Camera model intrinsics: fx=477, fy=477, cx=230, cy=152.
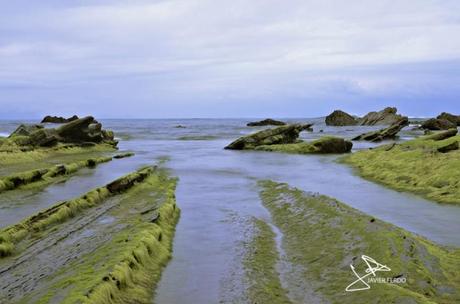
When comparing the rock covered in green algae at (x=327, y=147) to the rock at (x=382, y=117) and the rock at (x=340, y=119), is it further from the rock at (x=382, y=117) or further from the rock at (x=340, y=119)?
the rock at (x=340, y=119)

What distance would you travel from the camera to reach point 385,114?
330ft

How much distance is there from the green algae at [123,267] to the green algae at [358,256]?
111 inches

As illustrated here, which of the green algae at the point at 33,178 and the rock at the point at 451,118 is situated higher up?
the rock at the point at 451,118

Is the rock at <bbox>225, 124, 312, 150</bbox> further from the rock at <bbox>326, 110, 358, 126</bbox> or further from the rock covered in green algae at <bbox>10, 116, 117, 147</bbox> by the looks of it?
the rock at <bbox>326, 110, 358, 126</bbox>

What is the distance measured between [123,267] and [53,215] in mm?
5341

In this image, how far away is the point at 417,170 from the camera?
67.5 ft

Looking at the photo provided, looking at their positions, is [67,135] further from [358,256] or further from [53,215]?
[358,256]

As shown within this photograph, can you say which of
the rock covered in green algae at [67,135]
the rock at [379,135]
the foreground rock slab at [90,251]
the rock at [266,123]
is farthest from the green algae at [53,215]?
the rock at [266,123]

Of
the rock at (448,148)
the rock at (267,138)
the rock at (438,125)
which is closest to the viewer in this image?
the rock at (448,148)

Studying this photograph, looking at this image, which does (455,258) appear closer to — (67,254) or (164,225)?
(164,225)

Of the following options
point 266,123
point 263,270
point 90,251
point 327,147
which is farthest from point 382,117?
point 90,251

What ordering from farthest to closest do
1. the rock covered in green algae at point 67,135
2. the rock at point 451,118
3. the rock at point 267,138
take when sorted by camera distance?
1. the rock at point 451,118
2. the rock at point 267,138
3. the rock covered in green algae at point 67,135

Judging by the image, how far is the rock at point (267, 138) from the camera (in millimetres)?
43031

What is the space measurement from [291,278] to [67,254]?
467 centimetres
